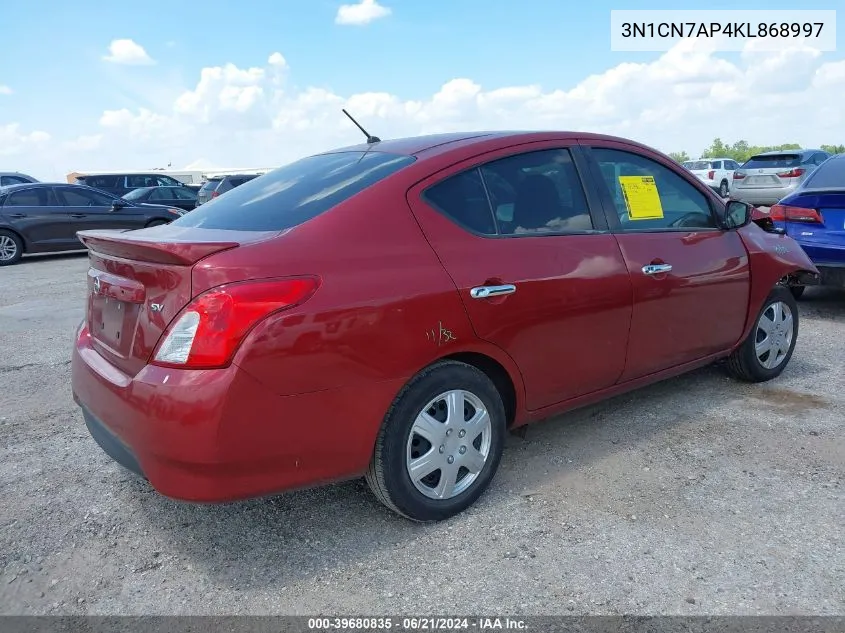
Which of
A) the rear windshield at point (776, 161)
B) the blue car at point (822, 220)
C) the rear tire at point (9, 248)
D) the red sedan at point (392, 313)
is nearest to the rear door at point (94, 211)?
the rear tire at point (9, 248)

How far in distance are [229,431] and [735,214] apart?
3.33 metres

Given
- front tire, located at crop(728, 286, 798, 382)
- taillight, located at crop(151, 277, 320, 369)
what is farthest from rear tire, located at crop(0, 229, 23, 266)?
front tire, located at crop(728, 286, 798, 382)

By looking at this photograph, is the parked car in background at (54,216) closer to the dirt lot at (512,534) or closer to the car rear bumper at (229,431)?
the dirt lot at (512,534)

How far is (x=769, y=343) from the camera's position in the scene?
4.42 meters

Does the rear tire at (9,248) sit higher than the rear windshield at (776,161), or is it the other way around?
the rear windshield at (776,161)

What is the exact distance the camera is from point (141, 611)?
2311 millimetres

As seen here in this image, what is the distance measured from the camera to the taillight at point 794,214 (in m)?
6.09

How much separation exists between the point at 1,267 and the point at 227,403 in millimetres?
11806

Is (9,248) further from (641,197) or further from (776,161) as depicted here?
(776,161)

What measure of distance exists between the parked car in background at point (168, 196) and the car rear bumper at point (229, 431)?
16.5m

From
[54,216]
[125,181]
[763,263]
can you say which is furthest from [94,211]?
[763,263]

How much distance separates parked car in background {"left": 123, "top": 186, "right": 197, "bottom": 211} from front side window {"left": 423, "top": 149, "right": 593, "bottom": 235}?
1602 cm

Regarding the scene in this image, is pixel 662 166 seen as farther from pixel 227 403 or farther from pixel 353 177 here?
pixel 227 403

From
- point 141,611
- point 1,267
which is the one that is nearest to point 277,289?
point 141,611
